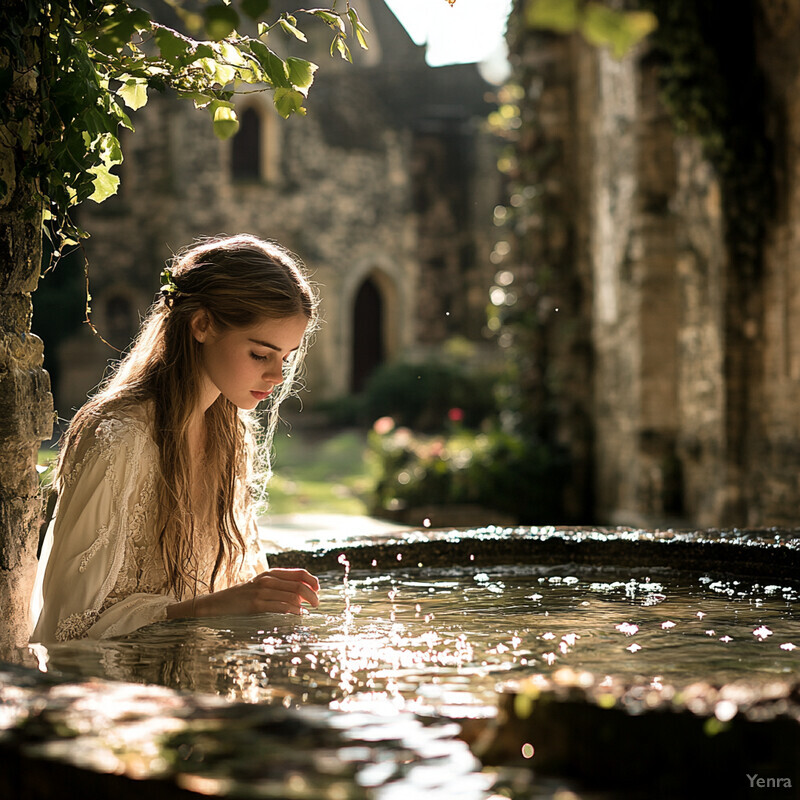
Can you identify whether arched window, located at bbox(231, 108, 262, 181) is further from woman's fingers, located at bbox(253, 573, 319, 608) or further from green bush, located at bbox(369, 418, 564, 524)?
woman's fingers, located at bbox(253, 573, 319, 608)

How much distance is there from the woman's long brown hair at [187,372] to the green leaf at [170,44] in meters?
0.53

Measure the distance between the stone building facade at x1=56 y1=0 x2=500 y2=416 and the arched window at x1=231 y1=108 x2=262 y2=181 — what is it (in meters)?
→ 0.03

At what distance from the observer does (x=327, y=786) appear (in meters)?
1.05

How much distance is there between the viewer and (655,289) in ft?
25.8

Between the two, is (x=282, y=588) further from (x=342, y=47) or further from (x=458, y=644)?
(x=342, y=47)

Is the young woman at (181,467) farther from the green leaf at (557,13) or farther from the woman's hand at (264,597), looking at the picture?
the green leaf at (557,13)

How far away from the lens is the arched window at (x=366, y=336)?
23.2 metres

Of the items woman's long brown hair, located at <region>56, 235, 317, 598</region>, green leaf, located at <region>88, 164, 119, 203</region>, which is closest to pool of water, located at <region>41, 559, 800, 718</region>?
woman's long brown hair, located at <region>56, 235, 317, 598</region>

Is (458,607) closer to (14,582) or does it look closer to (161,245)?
(14,582)

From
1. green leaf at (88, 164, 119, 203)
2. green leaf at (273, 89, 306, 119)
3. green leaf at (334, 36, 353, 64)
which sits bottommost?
green leaf at (88, 164, 119, 203)

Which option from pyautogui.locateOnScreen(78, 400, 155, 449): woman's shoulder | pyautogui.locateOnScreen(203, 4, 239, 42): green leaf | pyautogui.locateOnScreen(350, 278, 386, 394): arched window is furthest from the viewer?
pyautogui.locateOnScreen(350, 278, 386, 394): arched window

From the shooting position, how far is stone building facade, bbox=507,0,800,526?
6211mm

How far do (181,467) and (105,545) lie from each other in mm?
329

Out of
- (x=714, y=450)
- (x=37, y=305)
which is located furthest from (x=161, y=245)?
(x=714, y=450)
